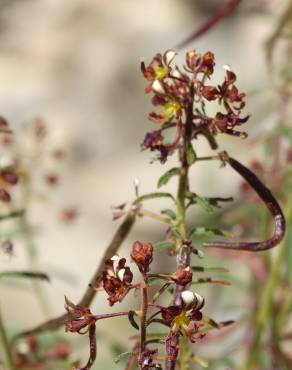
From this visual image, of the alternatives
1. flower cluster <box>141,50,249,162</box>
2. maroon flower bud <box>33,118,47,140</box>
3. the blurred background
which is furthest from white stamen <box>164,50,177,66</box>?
the blurred background

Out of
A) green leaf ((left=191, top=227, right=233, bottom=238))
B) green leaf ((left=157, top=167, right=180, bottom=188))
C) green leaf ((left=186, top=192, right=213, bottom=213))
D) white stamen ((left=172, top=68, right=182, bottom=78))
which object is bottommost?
green leaf ((left=191, top=227, right=233, bottom=238))

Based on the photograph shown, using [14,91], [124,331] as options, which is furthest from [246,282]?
[14,91]

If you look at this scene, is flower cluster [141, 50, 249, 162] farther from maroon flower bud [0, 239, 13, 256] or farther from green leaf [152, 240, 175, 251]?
maroon flower bud [0, 239, 13, 256]

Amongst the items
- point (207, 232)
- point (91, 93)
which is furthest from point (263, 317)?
point (91, 93)

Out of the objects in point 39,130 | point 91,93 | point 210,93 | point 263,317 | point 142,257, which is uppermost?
point 91,93

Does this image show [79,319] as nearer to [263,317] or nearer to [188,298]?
[188,298]

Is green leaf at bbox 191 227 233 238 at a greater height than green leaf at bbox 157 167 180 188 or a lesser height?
lesser

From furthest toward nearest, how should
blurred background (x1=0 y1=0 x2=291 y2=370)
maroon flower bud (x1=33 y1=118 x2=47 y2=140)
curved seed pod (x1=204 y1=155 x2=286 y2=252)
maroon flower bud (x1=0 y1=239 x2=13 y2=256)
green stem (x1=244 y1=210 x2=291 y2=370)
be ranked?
blurred background (x1=0 y1=0 x2=291 y2=370)
maroon flower bud (x1=33 y1=118 x2=47 y2=140)
green stem (x1=244 y1=210 x2=291 y2=370)
maroon flower bud (x1=0 y1=239 x2=13 y2=256)
curved seed pod (x1=204 y1=155 x2=286 y2=252)
